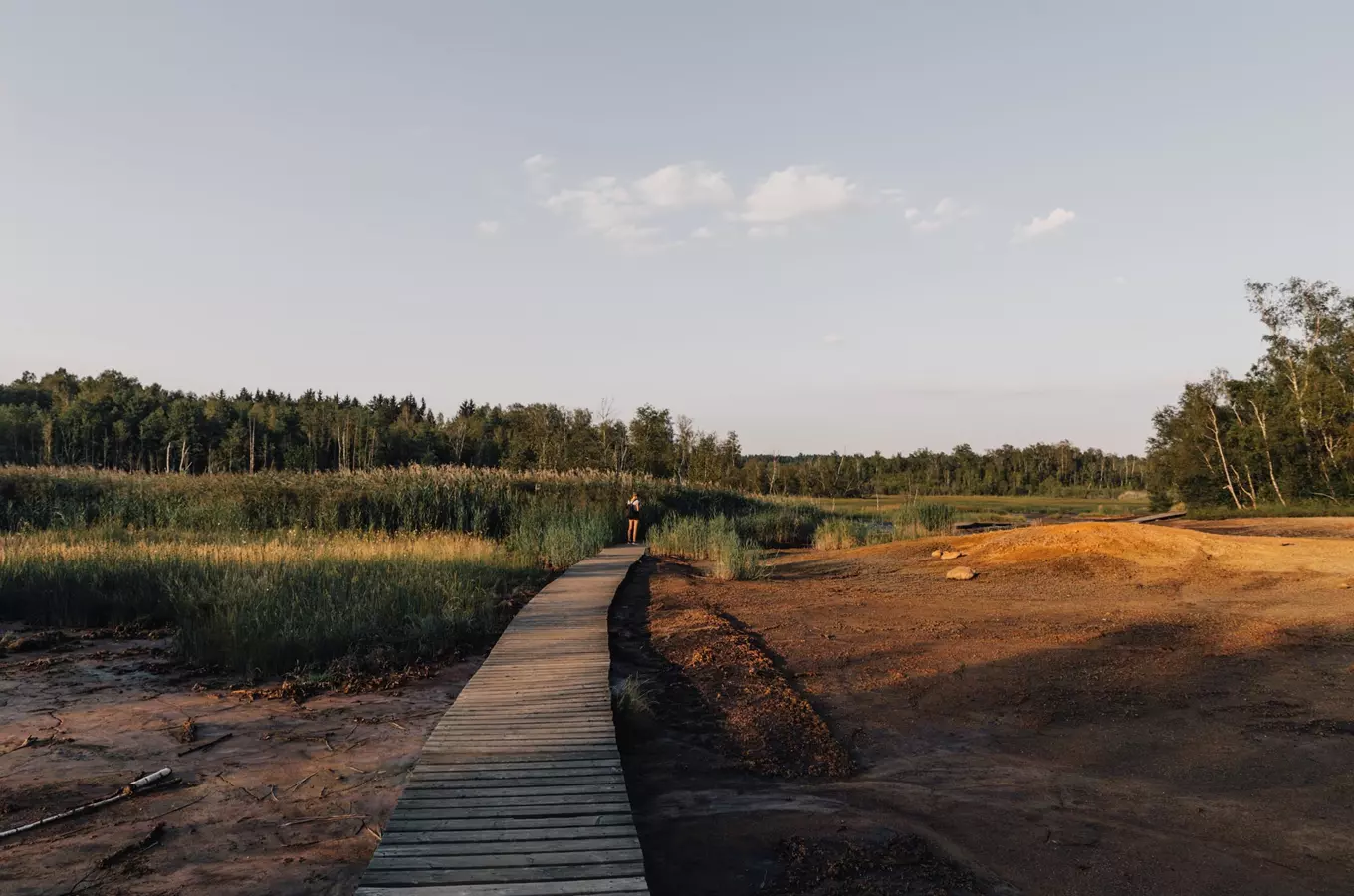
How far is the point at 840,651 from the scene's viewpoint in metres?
8.72

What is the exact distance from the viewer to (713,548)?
667 inches

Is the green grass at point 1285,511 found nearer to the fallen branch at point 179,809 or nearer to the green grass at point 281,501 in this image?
the green grass at point 281,501

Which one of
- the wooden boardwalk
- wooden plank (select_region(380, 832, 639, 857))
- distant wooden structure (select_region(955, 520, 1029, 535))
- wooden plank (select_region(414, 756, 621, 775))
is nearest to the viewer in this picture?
the wooden boardwalk

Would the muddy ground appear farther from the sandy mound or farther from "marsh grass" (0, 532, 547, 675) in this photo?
the sandy mound

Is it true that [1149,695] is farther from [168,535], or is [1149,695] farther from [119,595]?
[168,535]

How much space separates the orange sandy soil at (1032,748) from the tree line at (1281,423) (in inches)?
1072

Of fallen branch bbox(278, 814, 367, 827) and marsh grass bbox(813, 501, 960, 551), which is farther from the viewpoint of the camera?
marsh grass bbox(813, 501, 960, 551)

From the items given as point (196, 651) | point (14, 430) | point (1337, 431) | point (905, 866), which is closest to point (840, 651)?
point (905, 866)

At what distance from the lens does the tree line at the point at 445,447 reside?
2103 inches

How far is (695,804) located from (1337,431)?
39.3 metres

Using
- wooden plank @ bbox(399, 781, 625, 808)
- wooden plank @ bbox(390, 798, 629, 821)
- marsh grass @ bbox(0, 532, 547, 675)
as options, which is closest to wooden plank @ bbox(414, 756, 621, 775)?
wooden plank @ bbox(399, 781, 625, 808)

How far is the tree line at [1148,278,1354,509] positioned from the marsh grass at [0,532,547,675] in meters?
34.9

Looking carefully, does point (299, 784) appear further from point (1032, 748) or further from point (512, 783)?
point (1032, 748)

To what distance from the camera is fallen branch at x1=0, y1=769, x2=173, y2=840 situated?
418 centimetres
